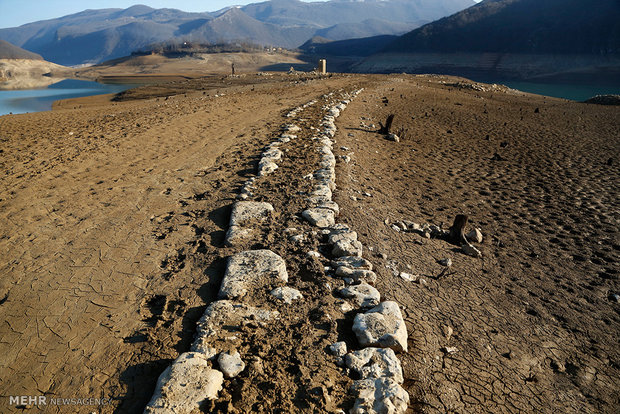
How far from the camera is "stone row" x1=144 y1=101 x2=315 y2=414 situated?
204 centimetres

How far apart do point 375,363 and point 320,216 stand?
2192 millimetres

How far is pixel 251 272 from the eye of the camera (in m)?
3.21

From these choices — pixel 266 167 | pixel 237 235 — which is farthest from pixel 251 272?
pixel 266 167

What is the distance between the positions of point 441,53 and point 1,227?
270 ft

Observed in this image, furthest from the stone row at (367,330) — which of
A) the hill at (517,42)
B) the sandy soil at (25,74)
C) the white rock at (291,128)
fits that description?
the hill at (517,42)

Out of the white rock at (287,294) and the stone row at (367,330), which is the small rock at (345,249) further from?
the white rock at (287,294)

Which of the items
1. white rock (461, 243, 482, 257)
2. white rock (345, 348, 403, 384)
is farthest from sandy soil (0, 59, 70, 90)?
white rock (345, 348, 403, 384)

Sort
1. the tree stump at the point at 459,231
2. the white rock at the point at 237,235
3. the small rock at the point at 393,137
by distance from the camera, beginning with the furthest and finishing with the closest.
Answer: the small rock at the point at 393,137 → the tree stump at the point at 459,231 → the white rock at the point at 237,235

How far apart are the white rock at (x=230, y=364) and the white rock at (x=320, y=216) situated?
2.12m

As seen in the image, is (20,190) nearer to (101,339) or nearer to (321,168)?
(101,339)

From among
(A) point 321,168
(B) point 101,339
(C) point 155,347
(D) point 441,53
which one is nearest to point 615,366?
(C) point 155,347

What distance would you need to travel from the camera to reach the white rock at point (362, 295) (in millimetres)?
3013

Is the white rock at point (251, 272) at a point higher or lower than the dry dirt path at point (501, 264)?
higher

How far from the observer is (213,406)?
6.62ft
